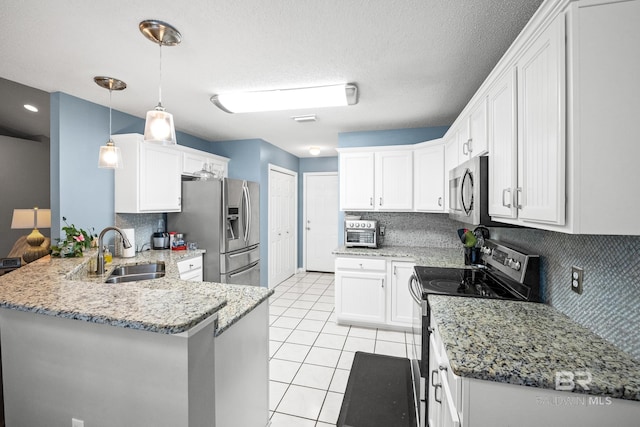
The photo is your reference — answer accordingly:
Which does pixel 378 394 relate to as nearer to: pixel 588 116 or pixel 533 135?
pixel 533 135

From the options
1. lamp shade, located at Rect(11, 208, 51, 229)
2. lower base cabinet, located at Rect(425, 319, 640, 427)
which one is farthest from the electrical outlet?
lamp shade, located at Rect(11, 208, 51, 229)

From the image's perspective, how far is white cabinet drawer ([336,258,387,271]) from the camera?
3.33 m

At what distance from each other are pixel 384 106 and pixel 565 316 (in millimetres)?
2316

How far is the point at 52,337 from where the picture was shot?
1257mm

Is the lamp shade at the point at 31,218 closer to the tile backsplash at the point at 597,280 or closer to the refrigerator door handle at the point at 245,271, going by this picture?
the refrigerator door handle at the point at 245,271

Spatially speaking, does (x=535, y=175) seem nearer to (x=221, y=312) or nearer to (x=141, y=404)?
(x=221, y=312)

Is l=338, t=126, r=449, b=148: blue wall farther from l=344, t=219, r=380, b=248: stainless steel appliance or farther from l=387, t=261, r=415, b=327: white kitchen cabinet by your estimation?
l=387, t=261, r=415, b=327: white kitchen cabinet

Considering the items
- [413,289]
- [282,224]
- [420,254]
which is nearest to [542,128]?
[413,289]

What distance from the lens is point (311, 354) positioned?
2838 millimetres

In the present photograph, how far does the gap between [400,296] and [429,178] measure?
1.41 m

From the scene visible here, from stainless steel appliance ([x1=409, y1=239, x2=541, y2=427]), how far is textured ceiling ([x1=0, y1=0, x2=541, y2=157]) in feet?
4.55

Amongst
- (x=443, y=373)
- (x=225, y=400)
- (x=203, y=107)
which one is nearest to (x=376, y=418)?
(x=443, y=373)

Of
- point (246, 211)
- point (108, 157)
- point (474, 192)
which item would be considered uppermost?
point (108, 157)

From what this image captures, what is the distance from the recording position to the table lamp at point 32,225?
2328 millimetres
